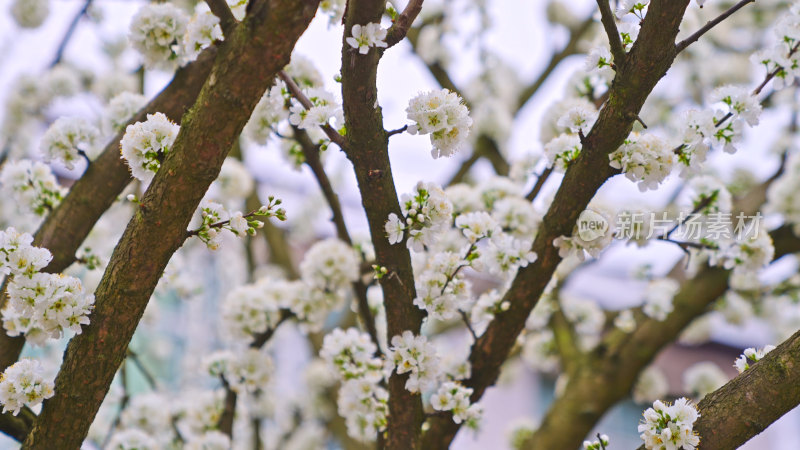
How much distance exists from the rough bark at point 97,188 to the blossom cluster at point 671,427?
4.32ft

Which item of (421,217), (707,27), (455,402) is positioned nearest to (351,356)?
(455,402)

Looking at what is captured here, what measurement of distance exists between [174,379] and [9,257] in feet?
14.3

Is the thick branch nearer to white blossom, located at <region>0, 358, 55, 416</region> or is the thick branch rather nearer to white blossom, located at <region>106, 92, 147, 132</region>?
white blossom, located at <region>106, 92, 147, 132</region>

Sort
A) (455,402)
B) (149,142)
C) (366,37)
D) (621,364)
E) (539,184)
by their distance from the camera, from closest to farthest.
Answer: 1. (366,37)
2. (149,142)
3. (455,402)
4. (539,184)
5. (621,364)

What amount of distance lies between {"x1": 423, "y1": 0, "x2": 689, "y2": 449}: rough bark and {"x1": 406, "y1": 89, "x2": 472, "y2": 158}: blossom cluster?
1.02 feet

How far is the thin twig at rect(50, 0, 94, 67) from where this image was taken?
2.55m

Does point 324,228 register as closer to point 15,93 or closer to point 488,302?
point 15,93

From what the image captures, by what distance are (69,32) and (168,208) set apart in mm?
1848

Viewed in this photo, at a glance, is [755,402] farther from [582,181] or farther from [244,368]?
[244,368]

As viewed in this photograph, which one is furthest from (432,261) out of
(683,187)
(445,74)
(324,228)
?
(324,228)

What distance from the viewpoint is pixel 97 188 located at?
1.81 meters

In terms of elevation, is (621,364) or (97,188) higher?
(97,188)

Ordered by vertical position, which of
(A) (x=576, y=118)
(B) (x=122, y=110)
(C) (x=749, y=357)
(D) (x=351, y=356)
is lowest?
(C) (x=749, y=357)

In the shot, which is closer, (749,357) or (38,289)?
(38,289)
